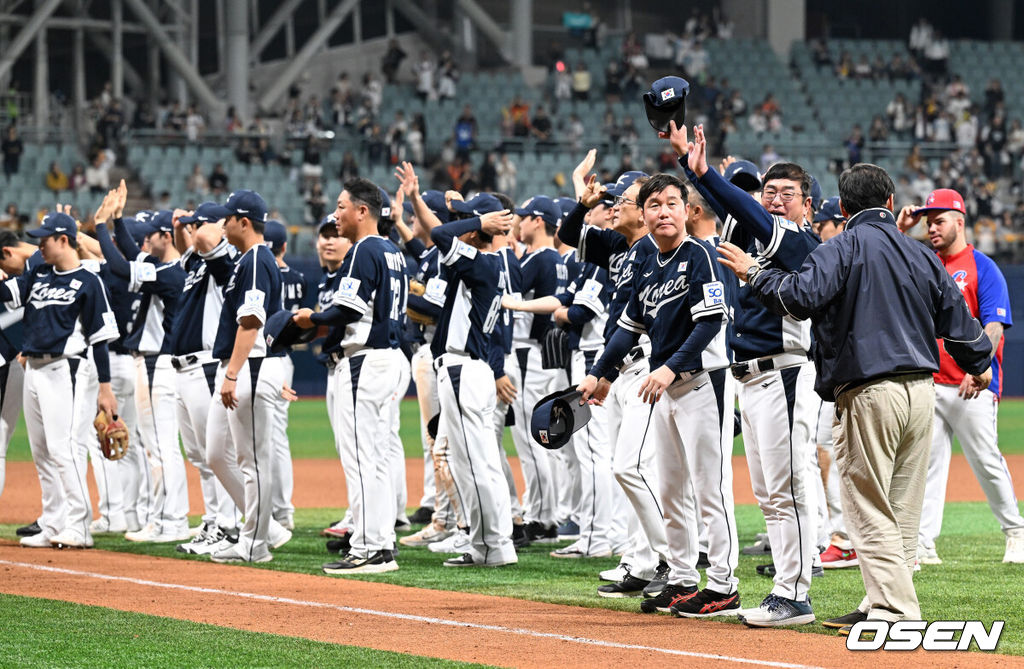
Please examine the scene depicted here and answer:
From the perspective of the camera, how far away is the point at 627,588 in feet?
22.4

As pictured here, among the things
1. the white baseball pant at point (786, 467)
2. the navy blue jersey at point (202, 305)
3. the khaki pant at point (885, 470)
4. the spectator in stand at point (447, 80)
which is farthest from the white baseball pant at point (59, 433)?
the spectator in stand at point (447, 80)

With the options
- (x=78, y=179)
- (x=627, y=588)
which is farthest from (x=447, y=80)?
(x=627, y=588)

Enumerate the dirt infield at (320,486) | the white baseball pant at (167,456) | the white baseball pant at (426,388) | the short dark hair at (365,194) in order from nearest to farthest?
the short dark hair at (365,194)
the white baseball pant at (167,456)
the white baseball pant at (426,388)
the dirt infield at (320,486)

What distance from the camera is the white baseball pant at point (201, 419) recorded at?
816cm

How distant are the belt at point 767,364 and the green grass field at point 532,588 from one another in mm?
1137

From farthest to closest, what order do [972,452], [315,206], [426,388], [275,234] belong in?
[315,206] → [275,234] → [426,388] → [972,452]

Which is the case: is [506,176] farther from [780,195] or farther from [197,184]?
[780,195]

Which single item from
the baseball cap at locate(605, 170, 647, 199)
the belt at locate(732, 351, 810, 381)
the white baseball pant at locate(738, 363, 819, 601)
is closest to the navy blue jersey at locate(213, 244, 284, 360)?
the baseball cap at locate(605, 170, 647, 199)

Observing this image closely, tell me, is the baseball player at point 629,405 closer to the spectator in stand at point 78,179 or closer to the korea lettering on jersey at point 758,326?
the korea lettering on jersey at point 758,326

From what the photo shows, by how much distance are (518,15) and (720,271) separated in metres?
25.4

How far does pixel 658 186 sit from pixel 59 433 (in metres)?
4.55

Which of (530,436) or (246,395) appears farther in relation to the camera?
(530,436)

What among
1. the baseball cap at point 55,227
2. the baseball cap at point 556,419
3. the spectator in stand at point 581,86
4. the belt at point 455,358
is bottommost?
the baseball cap at point 556,419

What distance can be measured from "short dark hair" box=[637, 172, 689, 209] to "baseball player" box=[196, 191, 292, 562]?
2.49 metres
